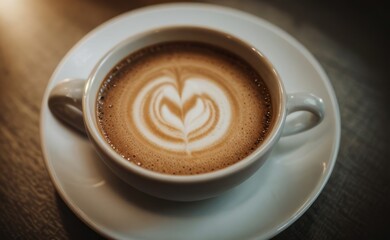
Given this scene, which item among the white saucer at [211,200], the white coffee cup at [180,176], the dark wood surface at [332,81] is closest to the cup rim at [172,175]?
the white coffee cup at [180,176]

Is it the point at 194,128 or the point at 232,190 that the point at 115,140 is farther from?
the point at 232,190

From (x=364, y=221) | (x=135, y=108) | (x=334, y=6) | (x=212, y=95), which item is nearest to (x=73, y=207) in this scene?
(x=135, y=108)

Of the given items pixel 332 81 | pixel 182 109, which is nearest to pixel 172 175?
pixel 182 109

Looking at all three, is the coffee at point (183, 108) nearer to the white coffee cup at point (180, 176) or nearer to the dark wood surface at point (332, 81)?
the white coffee cup at point (180, 176)

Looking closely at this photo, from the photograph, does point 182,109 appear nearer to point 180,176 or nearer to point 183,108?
point 183,108

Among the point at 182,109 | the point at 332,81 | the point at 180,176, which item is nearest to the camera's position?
the point at 180,176

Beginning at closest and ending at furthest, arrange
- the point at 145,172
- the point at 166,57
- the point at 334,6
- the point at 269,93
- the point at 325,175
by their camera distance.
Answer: the point at 145,172 < the point at 325,175 < the point at 269,93 < the point at 166,57 < the point at 334,6

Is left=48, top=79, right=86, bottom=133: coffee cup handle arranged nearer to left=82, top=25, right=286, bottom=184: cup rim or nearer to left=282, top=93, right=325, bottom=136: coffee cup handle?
left=82, top=25, right=286, bottom=184: cup rim
